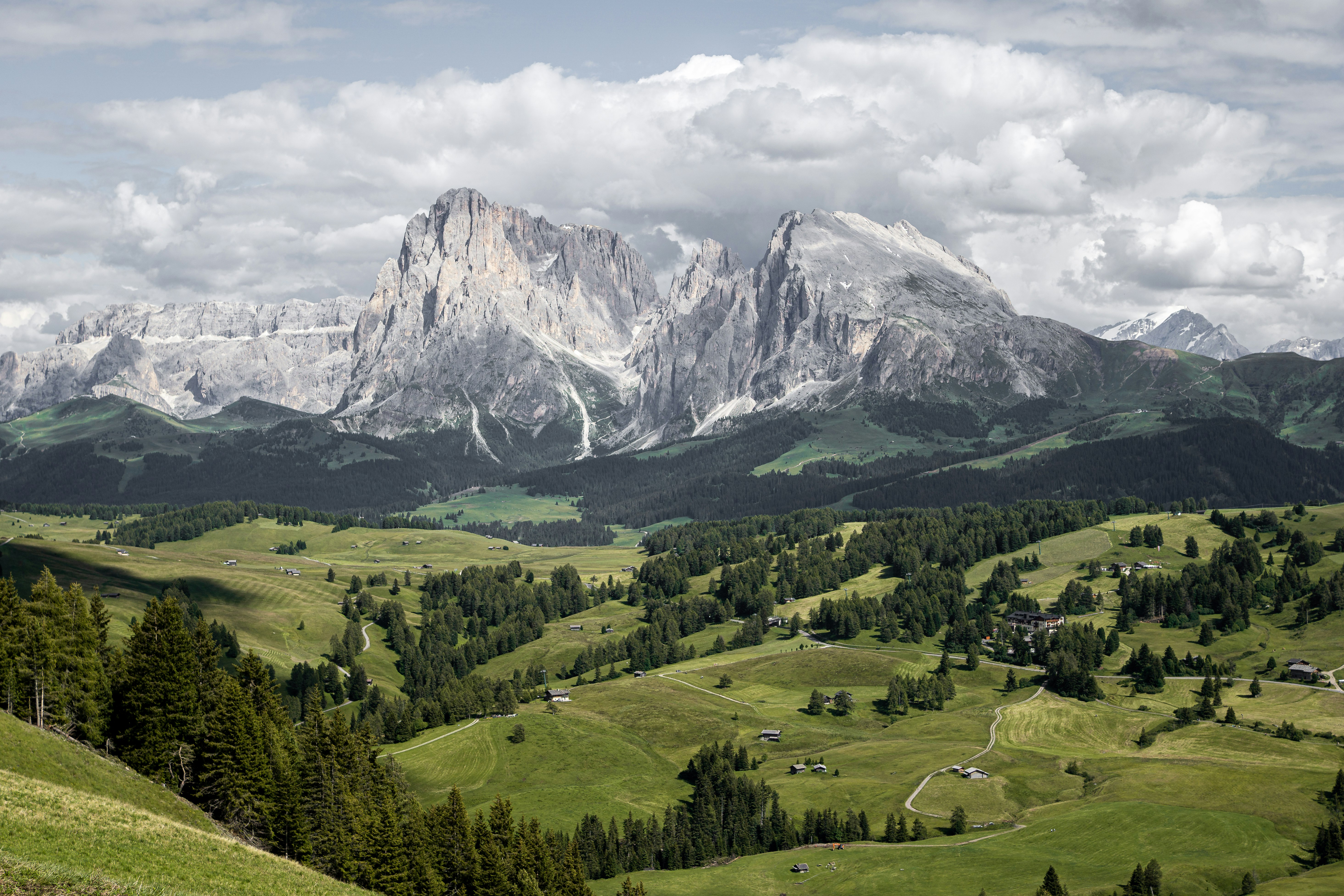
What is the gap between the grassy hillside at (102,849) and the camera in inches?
1636

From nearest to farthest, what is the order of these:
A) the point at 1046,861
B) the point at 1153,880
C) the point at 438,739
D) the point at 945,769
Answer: the point at 1153,880, the point at 1046,861, the point at 945,769, the point at 438,739

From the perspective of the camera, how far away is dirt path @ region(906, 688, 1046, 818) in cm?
15038

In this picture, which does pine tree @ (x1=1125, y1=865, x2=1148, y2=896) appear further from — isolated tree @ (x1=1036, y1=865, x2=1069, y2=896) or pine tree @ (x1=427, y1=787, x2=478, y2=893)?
pine tree @ (x1=427, y1=787, x2=478, y2=893)

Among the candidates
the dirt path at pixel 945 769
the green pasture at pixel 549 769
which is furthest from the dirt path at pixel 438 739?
the dirt path at pixel 945 769

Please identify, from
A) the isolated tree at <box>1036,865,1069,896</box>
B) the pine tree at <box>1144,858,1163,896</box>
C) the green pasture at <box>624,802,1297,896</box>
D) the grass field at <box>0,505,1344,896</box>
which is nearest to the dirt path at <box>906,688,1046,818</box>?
the grass field at <box>0,505,1344,896</box>

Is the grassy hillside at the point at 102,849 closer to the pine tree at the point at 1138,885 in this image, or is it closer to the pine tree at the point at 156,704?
the pine tree at the point at 156,704

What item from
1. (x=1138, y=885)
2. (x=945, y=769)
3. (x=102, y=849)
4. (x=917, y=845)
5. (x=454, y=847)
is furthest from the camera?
(x=945, y=769)

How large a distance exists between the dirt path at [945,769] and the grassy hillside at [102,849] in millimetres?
107154

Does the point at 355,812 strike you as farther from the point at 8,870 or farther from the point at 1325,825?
the point at 1325,825

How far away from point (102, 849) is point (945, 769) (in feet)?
465

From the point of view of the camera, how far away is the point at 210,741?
87812 mm

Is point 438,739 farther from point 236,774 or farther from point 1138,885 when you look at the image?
point 1138,885

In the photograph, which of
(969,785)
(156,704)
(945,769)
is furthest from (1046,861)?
(156,704)

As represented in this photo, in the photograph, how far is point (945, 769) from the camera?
16638 cm
